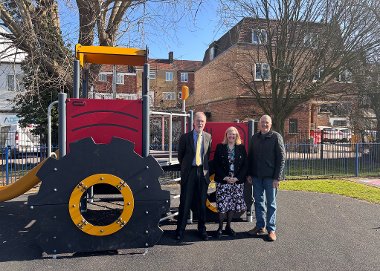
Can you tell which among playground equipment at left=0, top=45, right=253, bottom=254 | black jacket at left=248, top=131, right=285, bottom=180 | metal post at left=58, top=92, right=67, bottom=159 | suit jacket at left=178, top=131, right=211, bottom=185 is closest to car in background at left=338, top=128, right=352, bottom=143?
black jacket at left=248, top=131, right=285, bottom=180

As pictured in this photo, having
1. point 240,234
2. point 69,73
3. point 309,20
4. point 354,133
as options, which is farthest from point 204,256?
point 354,133

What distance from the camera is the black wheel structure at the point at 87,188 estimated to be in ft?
14.7

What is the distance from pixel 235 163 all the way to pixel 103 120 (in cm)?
208

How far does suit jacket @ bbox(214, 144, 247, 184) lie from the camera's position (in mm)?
5301

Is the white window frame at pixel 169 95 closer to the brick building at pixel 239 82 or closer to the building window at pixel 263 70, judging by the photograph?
the brick building at pixel 239 82

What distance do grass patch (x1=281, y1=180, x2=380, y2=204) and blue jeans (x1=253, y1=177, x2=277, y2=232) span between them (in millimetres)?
4137

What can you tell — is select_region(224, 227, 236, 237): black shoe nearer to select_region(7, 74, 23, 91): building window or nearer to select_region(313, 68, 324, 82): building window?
select_region(7, 74, 23, 91): building window

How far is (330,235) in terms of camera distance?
5.50m

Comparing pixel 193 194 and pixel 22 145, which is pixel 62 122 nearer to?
pixel 193 194

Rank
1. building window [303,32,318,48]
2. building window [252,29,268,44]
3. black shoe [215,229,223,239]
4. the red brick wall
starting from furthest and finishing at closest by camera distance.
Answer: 1. the red brick wall
2. building window [252,29,268,44]
3. building window [303,32,318,48]
4. black shoe [215,229,223,239]

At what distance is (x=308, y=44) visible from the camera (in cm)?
1361

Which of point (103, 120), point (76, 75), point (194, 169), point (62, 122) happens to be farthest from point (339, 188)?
point (62, 122)

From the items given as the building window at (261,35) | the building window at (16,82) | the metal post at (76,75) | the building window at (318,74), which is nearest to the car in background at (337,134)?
the building window at (318,74)

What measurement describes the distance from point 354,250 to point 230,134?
2.38m
